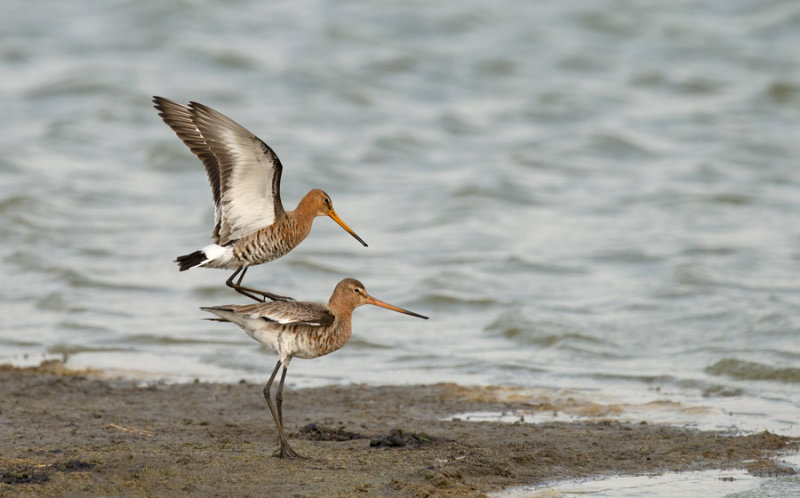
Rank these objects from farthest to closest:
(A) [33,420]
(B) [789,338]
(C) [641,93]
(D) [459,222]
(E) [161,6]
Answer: (E) [161,6] < (C) [641,93] < (D) [459,222] < (B) [789,338] < (A) [33,420]

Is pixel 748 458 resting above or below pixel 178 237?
above

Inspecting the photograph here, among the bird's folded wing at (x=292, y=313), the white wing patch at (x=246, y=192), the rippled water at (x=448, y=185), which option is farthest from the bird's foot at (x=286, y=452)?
the rippled water at (x=448, y=185)

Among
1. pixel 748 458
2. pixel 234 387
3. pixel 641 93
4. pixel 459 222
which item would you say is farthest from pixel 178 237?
pixel 641 93

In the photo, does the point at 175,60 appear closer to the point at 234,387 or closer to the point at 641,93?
the point at 641,93

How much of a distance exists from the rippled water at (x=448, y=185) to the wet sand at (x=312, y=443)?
0.75 meters

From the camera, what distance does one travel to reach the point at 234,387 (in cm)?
822

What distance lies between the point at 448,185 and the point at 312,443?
→ 9255 mm

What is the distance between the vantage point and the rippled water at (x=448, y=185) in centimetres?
948

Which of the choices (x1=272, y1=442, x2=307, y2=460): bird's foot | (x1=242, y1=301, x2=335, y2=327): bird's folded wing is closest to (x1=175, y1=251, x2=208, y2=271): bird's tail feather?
(x1=242, y1=301, x2=335, y2=327): bird's folded wing

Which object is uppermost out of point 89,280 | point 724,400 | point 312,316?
point 312,316

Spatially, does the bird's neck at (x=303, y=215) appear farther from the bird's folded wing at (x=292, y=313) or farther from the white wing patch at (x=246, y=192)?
the bird's folded wing at (x=292, y=313)

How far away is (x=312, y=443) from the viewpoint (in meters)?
6.45

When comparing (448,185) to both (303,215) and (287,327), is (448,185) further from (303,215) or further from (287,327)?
(287,327)

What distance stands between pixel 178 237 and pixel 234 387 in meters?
5.25
